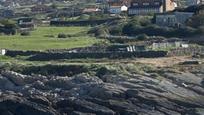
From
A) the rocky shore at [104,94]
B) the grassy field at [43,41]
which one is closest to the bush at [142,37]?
the grassy field at [43,41]

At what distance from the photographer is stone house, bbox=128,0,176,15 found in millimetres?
75175

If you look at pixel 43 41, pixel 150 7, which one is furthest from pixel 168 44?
pixel 150 7

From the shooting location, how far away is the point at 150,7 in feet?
248

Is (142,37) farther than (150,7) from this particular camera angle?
No

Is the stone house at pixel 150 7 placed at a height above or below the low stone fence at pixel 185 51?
below

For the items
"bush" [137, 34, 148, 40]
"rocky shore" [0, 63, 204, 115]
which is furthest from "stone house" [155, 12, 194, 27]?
"rocky shore" [0, 63, 204, 115]

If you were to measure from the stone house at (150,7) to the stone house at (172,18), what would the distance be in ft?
38.6

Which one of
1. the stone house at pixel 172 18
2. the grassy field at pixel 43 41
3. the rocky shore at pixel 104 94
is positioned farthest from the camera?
the stone house at pixel 172 18

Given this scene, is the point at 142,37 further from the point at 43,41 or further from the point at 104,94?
Answer: the point at 104,94

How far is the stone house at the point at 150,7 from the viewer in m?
75.2

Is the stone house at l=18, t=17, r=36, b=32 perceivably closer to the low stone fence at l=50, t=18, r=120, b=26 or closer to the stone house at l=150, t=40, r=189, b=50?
the low stone fence at l=50, t=18, r=120, b=26

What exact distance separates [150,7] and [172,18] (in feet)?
45.4

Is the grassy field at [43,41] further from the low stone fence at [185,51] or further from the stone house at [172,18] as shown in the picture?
the low stone fence at [185,51]

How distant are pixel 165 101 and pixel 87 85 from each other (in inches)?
185
